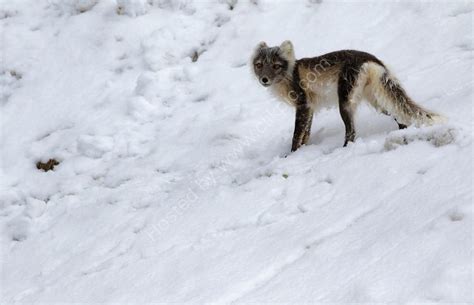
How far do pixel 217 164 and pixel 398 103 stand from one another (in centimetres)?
272

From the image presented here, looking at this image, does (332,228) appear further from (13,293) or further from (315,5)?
(315,5)

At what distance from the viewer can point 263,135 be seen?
823cm

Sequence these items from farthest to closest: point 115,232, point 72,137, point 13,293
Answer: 1. point 72,137
2. point 115,232
3. point 13,293

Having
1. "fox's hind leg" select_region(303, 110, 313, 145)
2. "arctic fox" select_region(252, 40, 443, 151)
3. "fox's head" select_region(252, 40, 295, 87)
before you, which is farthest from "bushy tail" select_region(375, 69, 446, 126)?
"fox's head" select_region(252, 40, 295, 87)

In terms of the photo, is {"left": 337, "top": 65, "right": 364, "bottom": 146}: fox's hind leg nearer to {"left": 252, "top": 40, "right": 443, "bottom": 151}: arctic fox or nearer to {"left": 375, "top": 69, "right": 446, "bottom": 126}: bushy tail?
{"left": 252, "top": 40, "right": 443, "bottom": 151}: arctic fox

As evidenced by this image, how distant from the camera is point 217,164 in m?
7.81

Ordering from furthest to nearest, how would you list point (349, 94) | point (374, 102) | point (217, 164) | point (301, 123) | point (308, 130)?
point (217, 164) < point (308, 130) < point (301, 123) < point (374, 102) < point (349, 94)

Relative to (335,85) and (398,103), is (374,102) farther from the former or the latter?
(335,85)

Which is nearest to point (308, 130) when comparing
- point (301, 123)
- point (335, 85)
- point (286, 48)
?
point (301, 123)

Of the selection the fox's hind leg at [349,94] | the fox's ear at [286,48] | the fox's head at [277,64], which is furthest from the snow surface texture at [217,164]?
the fox's ear at [286,48]

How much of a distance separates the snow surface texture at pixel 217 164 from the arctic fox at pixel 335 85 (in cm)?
36

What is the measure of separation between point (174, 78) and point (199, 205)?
4175mm

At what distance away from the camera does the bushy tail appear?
20.6 ft

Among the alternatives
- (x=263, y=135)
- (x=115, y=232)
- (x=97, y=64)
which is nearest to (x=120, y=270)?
(x=115, y=232)
